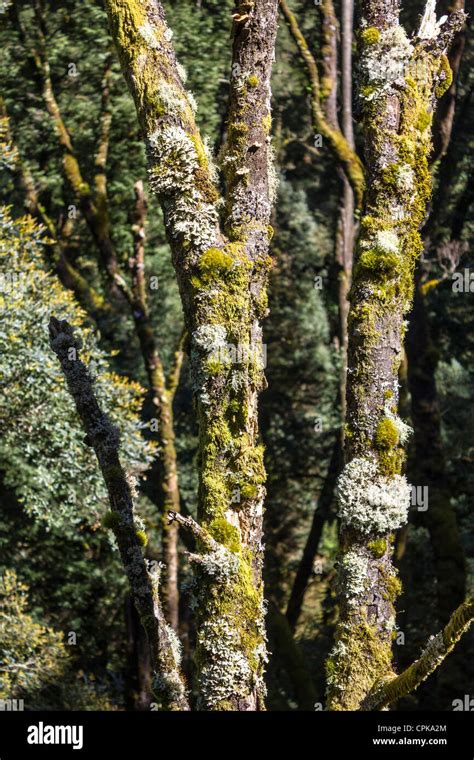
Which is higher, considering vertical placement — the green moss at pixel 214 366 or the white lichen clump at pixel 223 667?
the green moss at pixel 214 366

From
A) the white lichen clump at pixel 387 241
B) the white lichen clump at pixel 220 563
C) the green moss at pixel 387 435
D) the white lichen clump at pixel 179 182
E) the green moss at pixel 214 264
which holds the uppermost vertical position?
the white lichen clump at pixel 179 182

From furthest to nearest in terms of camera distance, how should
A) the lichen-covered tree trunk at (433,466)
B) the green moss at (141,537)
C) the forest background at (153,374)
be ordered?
1. the lichen-covered tree trunk at (433,466)
2. the forest background at (153,374)
3. the green moss at (141,537)

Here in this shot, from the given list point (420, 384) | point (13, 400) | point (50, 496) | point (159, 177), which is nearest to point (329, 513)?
point (420, 384)

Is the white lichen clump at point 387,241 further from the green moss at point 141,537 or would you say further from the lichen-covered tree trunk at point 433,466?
the lichen-covered tree trunk at point 433,466

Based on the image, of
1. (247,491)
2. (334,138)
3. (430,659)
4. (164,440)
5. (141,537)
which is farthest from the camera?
(164,440)

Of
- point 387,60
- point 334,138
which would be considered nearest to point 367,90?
point 387,60

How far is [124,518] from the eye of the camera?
5.45m

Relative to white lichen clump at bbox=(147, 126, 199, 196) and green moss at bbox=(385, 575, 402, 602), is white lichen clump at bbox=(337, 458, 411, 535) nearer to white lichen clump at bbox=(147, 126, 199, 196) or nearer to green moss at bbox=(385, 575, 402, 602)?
green moss at bbox=(385, 575, 402, 602)

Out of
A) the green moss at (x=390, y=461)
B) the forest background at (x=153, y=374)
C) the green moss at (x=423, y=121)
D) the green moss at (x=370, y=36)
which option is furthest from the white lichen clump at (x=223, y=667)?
the forest background at (x=153, y=374)

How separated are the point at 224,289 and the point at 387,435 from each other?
1.10m

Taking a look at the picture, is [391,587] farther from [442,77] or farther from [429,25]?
[429,25]

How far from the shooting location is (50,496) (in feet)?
44.7

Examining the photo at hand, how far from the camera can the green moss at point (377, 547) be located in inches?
201

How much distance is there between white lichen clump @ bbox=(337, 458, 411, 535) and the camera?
16.8 ft
